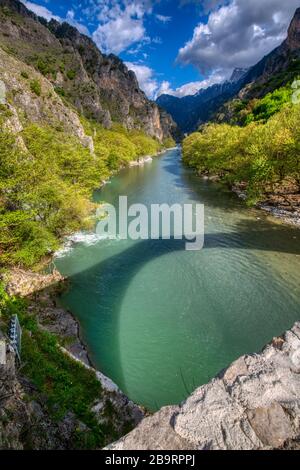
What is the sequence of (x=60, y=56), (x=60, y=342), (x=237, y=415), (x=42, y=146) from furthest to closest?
(x=60, y=56) → (x=42, y=146) → (x=60, y=342) → (x=237, y=415)

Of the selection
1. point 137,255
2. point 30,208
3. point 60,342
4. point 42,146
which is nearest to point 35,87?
point 42,146

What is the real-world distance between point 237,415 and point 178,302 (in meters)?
11.9

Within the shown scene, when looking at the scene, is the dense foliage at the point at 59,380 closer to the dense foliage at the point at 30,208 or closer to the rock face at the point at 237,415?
the rock face at the point at 237,415

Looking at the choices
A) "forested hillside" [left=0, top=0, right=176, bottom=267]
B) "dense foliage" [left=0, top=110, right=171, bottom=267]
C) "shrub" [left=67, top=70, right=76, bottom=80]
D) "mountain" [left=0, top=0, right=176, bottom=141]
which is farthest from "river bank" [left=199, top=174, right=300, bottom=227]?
"shrub" [left=67, top=70, right=76, bottom=80]

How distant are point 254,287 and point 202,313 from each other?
435 centimetres

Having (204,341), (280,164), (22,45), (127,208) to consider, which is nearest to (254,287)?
(204,341)

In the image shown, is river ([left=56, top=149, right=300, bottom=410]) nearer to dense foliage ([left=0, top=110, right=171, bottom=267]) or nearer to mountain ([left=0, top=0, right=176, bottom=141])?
dense foliage ([left=0, top=110, right=171, bottom=267])

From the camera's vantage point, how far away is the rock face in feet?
11.5

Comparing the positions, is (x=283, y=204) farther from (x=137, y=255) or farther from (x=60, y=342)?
(x=60, y=342)

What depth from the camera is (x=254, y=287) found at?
16.8m

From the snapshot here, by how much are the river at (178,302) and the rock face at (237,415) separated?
6.76 meters

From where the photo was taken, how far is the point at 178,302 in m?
15.6

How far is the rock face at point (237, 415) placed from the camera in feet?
11.5

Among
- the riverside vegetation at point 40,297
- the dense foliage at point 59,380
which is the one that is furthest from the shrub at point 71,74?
the dense foliage at point 59,380
